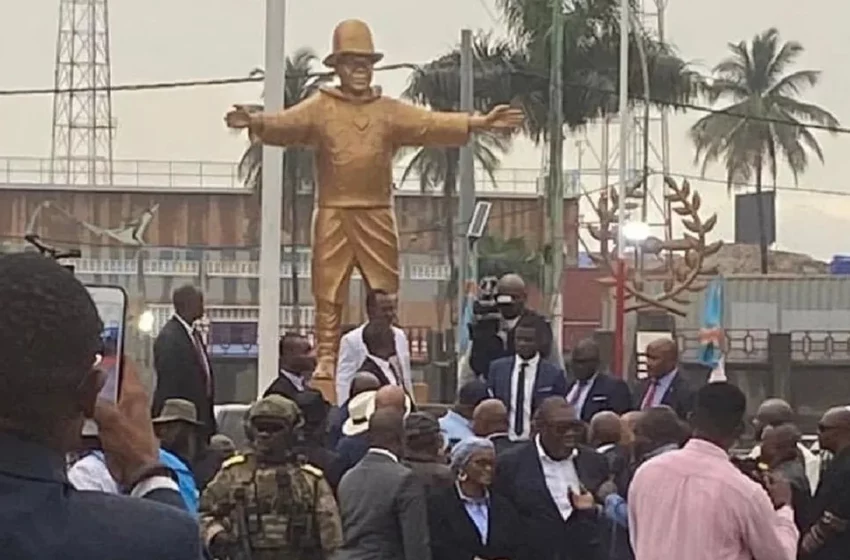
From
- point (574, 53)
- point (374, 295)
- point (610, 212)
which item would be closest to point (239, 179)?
point (574, 53)

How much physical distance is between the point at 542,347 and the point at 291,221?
130ft

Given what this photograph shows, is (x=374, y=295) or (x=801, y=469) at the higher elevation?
(x=374, y=295)

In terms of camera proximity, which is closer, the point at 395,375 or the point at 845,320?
the point at 395,375

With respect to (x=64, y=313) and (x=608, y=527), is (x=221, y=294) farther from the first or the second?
(x=64, y=313)

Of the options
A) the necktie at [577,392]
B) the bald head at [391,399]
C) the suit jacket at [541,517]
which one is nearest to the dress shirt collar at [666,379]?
the necktie at [577,392]

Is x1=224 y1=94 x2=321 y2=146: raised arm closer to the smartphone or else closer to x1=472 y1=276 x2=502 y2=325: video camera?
x1=472 y1=276 x2=502 y2=325: video camera

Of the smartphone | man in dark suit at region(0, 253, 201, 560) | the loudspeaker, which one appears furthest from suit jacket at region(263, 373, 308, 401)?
the loudspeaker

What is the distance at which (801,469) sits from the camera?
926 centimetres

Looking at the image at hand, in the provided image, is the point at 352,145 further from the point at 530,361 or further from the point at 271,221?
the point at 530,361

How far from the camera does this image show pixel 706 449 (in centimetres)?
634

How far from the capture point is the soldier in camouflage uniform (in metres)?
7.07

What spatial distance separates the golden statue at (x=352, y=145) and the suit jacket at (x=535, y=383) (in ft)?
8.61

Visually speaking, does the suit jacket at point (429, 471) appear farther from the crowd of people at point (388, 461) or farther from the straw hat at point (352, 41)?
the straw hat at point (352, 41)

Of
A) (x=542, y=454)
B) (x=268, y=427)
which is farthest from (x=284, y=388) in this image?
(x=268, y=427)
